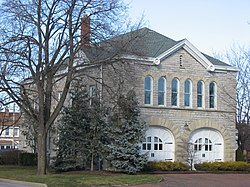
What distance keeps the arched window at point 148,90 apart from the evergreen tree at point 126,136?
13.6 feet

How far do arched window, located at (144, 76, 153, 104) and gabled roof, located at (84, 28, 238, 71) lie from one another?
1357 mm

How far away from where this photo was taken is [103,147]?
111 feet

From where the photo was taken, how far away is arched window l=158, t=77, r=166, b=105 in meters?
39.2

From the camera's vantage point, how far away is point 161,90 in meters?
39.4

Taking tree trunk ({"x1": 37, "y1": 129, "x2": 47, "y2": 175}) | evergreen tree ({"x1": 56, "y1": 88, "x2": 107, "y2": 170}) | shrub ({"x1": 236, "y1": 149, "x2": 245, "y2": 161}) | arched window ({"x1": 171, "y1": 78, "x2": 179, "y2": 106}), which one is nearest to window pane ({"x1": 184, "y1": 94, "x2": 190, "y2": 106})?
arched window ({"x1": 171, "y1": 78, "x2": 179, "y2": 106})

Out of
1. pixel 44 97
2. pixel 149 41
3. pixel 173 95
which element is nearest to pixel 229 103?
pixel 173 95

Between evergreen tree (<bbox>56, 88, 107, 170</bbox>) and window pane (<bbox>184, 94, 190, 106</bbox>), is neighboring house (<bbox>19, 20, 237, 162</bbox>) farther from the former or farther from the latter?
evergreen tree (<bbox>56, 88, 107, 170</bbox>)

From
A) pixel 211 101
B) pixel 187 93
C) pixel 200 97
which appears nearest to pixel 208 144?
pixel 211 101

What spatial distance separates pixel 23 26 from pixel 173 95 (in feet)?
47.2

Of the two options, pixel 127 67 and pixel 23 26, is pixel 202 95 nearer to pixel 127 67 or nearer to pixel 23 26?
pixel 127 67

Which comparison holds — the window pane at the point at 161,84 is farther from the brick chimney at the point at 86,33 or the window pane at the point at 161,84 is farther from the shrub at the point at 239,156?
the brick chimney at the point at 86,33

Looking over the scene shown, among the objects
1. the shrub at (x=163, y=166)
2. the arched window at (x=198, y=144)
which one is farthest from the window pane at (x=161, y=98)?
the shrub at (x=163, y=166)

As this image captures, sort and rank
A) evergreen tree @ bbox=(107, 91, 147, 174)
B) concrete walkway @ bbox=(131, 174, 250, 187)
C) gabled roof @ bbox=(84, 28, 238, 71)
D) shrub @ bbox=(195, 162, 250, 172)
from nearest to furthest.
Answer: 1. concrete walkway @ bbox=(131, 174, 250, 187)
2. gabled roof @ bbox=(84, 28, 238, 71)
3. evergreen tree @ bbox=(107, 91, 147, 174)
4. shrub @ bbox=(195, 162, 250, 172)

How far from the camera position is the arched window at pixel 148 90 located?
3850cm
